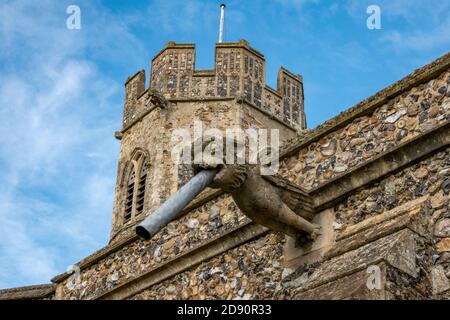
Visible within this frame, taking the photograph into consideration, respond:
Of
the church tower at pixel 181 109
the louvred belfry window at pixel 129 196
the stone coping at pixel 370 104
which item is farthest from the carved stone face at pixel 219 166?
the louvred belfry window at pixel 129 196

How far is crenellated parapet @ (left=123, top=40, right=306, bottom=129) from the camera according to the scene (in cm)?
2639

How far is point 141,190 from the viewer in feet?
82.3

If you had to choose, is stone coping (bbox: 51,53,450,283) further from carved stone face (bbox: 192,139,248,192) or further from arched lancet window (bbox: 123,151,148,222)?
arched lancet window (bbox: 123,151,148,222)

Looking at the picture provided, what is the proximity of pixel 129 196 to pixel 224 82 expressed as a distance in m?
4.80

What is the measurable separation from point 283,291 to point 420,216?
1615 mm

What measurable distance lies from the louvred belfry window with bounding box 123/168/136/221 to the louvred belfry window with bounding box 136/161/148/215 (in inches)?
12.5

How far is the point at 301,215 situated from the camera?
7.59 meters

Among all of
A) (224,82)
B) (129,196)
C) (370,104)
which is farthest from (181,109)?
(370,104)

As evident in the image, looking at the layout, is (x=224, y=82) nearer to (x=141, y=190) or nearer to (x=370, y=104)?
(x=141, y=190)

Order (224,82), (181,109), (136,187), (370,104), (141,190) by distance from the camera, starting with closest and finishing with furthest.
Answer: (370,104) < (141,190) < (136,187) < (181,109) < (224,82)

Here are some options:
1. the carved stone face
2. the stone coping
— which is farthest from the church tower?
the carved stone face
